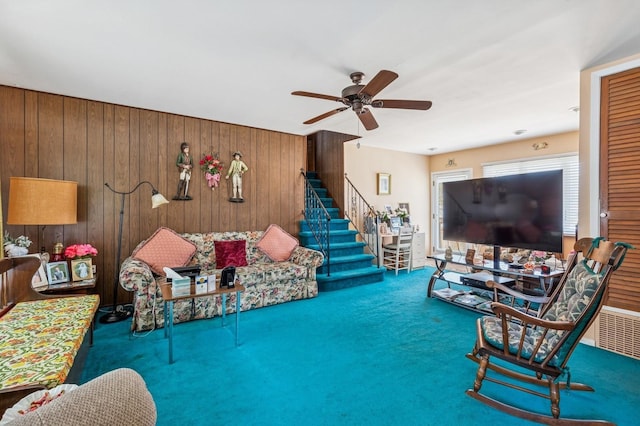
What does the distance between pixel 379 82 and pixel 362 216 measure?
4032mm

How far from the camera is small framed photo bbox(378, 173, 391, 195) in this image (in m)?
6.57

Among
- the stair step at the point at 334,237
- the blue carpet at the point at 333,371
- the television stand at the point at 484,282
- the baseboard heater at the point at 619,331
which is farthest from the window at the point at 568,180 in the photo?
the stair step at the point at 334,237

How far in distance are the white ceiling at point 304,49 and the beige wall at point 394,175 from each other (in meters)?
2.36

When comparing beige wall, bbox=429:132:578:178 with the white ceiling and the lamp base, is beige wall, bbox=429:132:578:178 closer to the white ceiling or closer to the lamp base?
the white ceiling

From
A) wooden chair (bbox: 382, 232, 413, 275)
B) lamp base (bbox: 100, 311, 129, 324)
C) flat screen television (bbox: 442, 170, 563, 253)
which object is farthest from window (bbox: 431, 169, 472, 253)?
lamp base (bbox: 100, 311, 129, 324)

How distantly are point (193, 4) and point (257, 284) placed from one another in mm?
2989

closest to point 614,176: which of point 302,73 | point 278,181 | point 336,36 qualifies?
point 336,36

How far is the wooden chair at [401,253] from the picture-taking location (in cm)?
573

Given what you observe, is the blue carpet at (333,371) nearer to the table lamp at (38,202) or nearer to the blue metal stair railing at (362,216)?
the table lamp at (38,202)

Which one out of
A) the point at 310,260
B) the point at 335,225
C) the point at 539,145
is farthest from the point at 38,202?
the point at 539,145

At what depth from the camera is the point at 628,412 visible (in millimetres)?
1877

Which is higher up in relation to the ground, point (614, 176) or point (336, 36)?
point (336, 36)

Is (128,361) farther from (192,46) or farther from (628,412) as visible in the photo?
(628,412)

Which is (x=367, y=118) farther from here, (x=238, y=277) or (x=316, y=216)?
(x=316, y=216)
